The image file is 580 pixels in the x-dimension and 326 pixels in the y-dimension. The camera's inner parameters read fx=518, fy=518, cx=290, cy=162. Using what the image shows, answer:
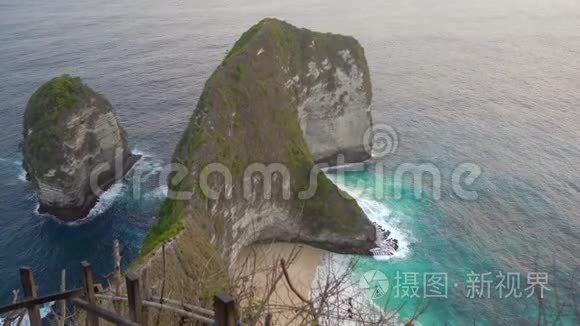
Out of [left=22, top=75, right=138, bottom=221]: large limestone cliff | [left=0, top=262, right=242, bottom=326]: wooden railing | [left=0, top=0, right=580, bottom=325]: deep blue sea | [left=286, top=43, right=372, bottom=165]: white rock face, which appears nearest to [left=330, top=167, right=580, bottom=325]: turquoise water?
[left=0, top=0, right=580, bottom=325]: deep blue sea

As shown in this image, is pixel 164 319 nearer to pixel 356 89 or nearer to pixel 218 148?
pixel 218 148

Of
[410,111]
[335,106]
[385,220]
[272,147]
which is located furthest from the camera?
[410,111]

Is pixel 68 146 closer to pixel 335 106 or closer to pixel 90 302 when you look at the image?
pixel 335 106

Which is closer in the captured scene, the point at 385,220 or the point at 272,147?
the point at 272,147

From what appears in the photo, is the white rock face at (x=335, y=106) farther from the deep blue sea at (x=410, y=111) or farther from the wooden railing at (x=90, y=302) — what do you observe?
the wooden railing at (x=90, y=302)

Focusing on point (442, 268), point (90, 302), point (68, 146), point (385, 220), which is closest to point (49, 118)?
point (68, 146)
